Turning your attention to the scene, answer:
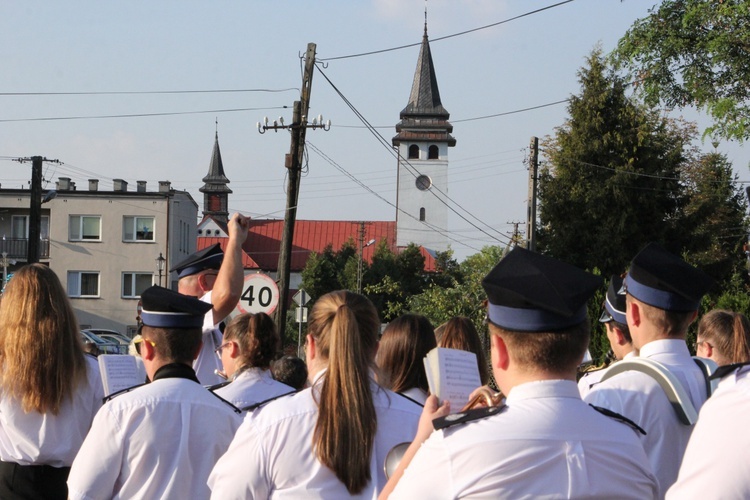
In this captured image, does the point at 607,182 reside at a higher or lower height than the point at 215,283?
higher

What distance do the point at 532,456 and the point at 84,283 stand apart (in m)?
67.2

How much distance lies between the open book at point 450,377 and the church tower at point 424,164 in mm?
100018

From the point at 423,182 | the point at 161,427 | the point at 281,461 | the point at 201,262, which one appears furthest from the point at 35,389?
the point at 423,182

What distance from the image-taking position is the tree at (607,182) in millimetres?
41938

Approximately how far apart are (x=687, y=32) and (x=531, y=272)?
67.2 ft

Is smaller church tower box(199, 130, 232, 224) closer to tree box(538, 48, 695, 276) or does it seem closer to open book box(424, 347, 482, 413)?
tree box(538, 48, 695, 276)

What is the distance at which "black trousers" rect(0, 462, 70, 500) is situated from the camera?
4488mm

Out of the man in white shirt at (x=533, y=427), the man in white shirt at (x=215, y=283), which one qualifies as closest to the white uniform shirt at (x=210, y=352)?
the man in white shirt at (x=215, y=283)

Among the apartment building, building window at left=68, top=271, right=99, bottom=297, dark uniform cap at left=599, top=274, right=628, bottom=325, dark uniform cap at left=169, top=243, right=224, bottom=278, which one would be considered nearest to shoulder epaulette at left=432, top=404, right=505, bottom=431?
dark uniform cap at left=599, top=274, right=628, bottom=325

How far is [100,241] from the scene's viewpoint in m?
67.3

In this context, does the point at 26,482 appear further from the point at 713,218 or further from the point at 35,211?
the point at 713,218

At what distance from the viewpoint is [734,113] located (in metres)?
20.9

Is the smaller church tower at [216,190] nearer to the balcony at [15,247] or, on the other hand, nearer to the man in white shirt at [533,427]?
the balcony at [15,247]

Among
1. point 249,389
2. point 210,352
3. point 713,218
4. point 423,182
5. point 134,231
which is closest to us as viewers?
point 249,389
